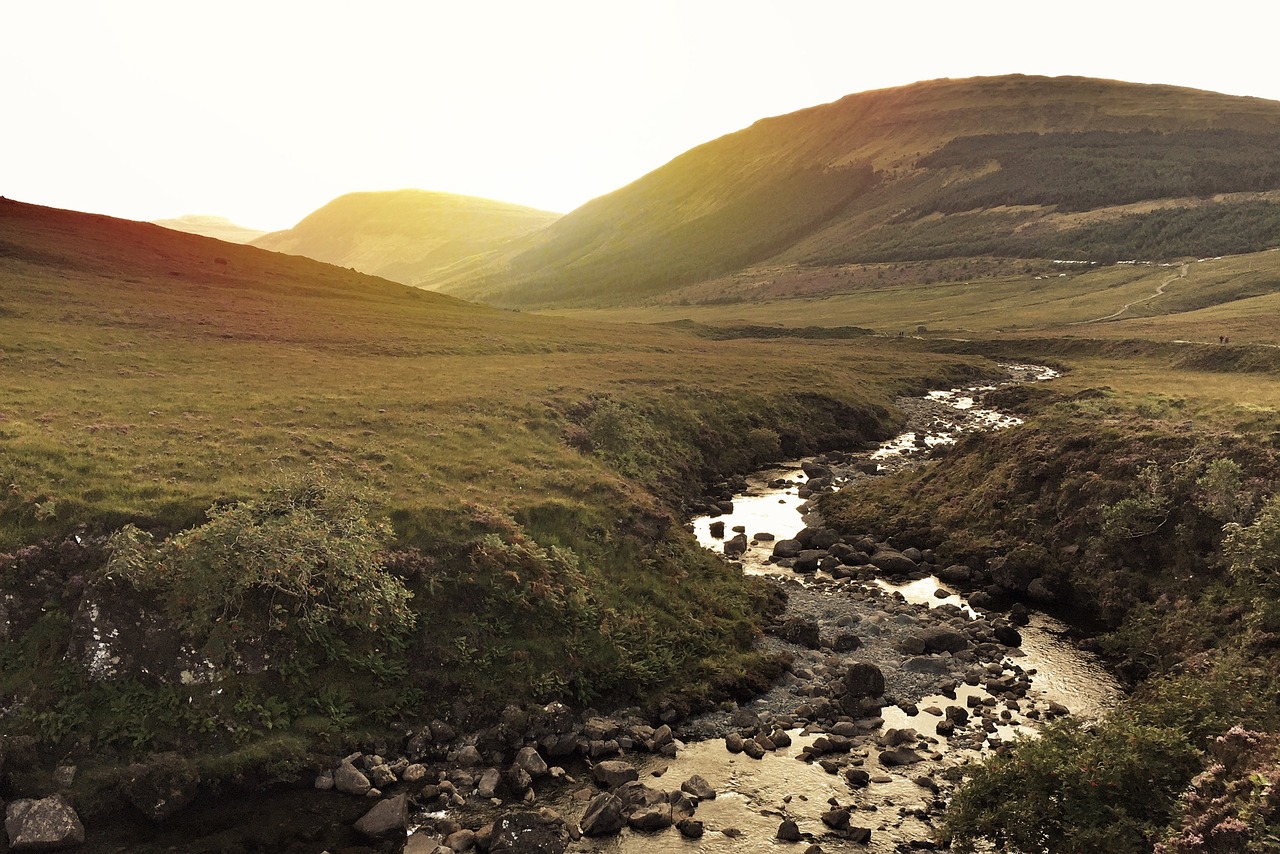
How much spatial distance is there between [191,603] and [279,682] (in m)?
4.27

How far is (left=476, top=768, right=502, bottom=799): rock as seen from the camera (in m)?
23.7

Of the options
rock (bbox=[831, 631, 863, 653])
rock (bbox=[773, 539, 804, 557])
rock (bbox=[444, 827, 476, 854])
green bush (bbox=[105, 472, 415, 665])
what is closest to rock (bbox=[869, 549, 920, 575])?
rock (bbox=[773, 539, 804, 557])

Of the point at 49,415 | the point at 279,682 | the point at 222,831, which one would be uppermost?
the point at 49,415

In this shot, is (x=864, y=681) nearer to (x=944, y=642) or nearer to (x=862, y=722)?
(x=862, y=722)

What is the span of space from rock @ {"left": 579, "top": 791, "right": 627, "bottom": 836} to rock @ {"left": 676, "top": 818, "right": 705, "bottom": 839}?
5.74 ft

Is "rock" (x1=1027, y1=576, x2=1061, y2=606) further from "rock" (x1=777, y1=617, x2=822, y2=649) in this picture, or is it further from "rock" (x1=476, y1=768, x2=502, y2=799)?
"rock" (x1=476, y1=768, x2=502, y2=799)

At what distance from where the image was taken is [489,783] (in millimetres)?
23891

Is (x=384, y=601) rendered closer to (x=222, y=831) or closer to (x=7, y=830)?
(x=222, y=831)

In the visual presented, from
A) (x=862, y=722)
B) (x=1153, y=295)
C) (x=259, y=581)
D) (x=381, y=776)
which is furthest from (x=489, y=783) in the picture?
(x=1153, y=295)

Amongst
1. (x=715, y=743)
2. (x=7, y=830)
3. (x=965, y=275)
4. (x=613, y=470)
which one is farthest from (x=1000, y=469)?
(x=965, y=275)

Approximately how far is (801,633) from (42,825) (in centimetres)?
2670

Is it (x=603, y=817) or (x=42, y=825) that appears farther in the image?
(x=603, y=817)

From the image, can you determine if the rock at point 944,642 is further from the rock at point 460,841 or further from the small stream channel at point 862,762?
the rock at point 460,841

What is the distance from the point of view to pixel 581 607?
103ft
